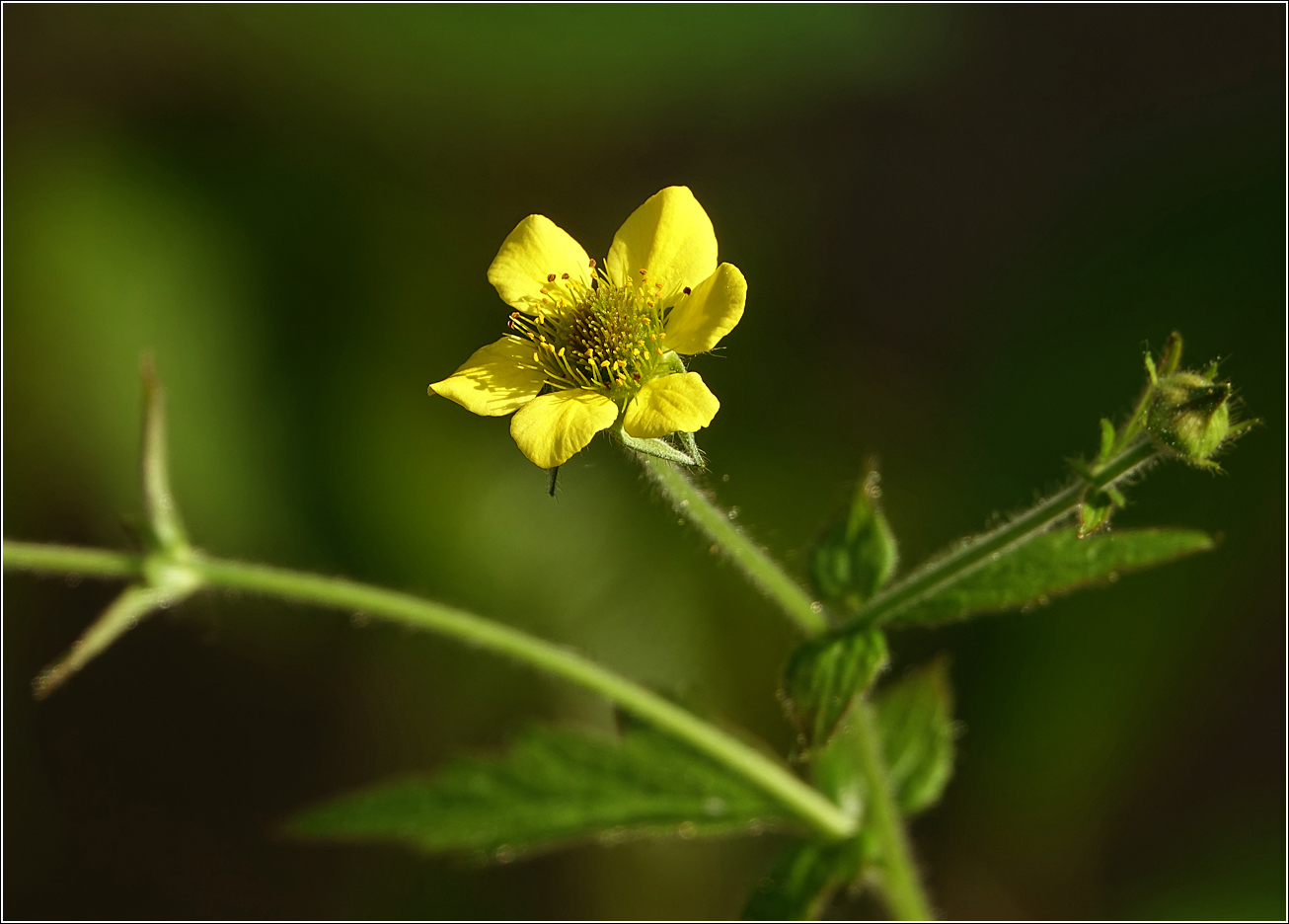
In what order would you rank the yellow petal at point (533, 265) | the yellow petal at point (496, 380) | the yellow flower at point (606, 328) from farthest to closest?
the yellow petal at point (533, 265) → the yellow petal at point (496, 380) → the yellow flower at point (606, 328)

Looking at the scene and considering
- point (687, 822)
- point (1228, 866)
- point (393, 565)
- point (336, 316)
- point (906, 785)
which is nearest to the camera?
point (687, 822)

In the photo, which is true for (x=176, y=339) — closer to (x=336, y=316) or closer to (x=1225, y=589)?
(x=336, y=316)

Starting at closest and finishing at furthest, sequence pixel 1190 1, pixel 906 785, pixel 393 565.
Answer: pixel 906 785 → pixel 393 565 → pixel 1190 1

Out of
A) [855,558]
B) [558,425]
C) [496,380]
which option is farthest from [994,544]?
[496,380]

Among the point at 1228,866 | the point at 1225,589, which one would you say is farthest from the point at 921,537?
the point at 1228,866

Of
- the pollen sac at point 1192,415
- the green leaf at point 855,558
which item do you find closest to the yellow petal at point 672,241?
the green leaf at point 855,558

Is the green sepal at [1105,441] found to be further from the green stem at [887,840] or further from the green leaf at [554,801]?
the green leaf at [554,801]

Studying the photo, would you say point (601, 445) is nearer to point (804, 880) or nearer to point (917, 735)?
point (917, 735)
